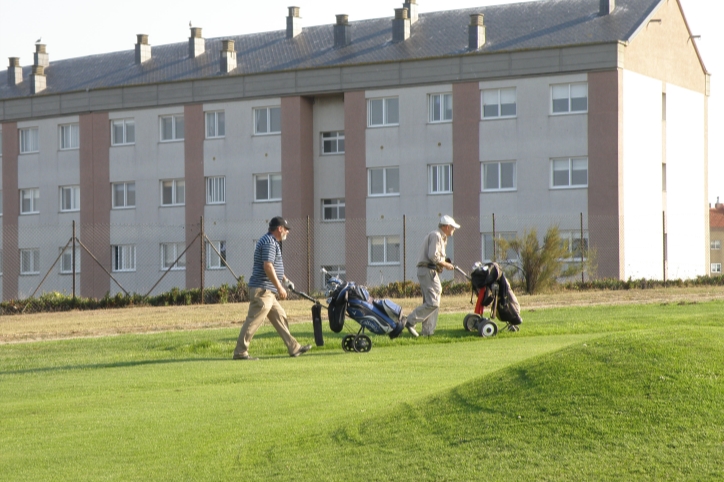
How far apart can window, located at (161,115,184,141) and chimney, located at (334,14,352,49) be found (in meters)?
8.15

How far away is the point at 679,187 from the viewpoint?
5006cm

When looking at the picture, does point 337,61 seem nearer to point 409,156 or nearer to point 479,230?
point 409,156

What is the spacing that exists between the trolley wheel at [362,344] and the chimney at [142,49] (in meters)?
43.7

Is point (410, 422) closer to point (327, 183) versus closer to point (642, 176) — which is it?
point (642, 176)

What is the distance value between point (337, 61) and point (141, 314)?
2481 centimetres

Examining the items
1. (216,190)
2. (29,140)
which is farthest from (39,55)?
(216,190)

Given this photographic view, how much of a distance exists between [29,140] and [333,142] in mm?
16373

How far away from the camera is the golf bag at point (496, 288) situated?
16.8 metres

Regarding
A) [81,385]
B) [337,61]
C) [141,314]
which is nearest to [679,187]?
[337,61]

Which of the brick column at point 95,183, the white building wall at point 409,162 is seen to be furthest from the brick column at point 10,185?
the white building wall at point 409,162

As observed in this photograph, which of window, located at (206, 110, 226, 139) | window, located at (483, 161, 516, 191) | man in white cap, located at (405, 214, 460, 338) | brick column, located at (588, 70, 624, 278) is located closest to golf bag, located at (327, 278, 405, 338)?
man in white cap, located at (405, 214, 460, 338)

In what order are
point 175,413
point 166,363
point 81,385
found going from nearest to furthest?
point 175,413
point 81,385
point 166,363

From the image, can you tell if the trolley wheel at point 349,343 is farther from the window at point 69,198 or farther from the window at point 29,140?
the window at point 29,140

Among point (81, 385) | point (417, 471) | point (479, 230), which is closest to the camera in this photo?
point (417, 471)
